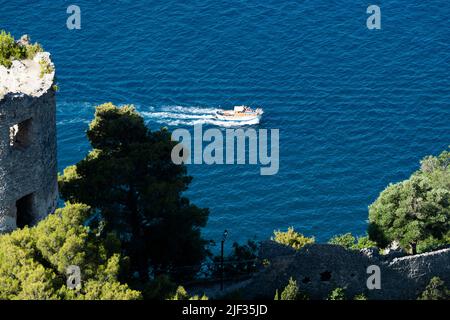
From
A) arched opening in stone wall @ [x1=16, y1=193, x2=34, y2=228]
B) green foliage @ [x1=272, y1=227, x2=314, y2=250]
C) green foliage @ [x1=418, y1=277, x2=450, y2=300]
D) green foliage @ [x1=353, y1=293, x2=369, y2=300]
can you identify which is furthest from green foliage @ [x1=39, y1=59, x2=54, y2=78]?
green foliage @ [x1=418, y1=277, x2=450, y2=300]

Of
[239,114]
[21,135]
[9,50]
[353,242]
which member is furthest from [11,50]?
[239,114]

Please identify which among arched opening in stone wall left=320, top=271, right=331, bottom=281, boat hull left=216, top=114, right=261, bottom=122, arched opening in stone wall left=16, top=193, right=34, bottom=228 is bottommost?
arched opening in stone wall left=320, top=271, right=331, bottom=281

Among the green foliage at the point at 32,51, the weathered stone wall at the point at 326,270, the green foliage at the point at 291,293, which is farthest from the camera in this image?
the weathered stone wall at the point at 326,270

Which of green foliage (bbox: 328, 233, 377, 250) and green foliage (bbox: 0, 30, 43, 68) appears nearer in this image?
green foliage (bbox: 0, 30, 43, 68)

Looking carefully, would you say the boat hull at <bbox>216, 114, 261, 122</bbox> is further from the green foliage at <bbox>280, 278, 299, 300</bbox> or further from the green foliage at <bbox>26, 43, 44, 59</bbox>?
the green foliage at <bbox>26, 43, 44, 59</bbox>

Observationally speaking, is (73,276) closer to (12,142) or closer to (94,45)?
(12,142)

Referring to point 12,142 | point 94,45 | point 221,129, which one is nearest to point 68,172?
point 12,142

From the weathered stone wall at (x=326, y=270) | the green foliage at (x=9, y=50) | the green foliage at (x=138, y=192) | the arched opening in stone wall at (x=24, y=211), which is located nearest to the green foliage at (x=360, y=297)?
the weathered stone wall at (x=326, y=270)

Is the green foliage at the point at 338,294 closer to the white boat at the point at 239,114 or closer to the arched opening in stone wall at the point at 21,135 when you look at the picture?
the arched opening in stone wall at the point at 21,135
